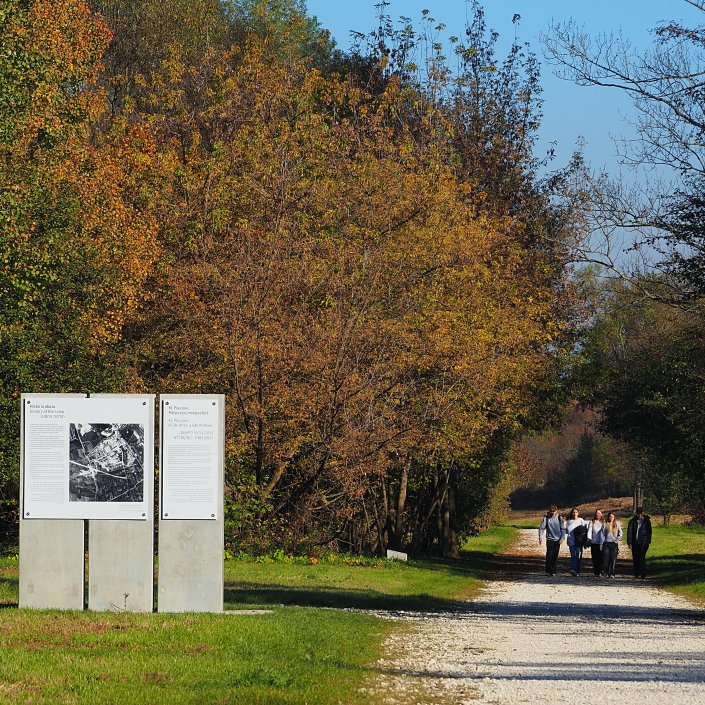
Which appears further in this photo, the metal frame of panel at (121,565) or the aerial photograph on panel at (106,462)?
the aerial photograph on panel at (106,462)

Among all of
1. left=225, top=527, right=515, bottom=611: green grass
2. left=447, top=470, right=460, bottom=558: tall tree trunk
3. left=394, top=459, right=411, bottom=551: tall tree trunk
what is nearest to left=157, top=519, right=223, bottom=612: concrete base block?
left=225, top=527, right=515, bottom=611: green grass

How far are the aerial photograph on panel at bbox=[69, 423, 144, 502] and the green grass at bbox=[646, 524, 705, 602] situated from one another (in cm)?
1443

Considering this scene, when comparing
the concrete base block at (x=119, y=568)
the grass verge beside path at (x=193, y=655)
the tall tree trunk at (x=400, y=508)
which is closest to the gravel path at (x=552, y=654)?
the grass verge beside path at (x=193, y=655)

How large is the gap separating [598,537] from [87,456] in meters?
21.4

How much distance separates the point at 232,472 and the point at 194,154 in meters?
11.8

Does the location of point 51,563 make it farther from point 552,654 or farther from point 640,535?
point 640,535

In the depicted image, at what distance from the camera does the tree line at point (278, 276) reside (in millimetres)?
28438

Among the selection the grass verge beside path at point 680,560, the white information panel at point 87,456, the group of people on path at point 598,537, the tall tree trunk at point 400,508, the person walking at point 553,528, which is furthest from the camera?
the tall tree trunk at point 400,508

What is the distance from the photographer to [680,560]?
41.7 meters

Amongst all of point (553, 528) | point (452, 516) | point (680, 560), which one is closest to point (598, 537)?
point (553, 528)

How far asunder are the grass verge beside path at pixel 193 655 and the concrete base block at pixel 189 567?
1.75 feet

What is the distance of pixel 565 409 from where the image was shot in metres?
44.6

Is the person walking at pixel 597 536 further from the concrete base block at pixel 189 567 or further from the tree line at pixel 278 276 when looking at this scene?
the concrete base block at pixel 189 567

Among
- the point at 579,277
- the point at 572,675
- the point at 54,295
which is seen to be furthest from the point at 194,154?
the point at 572,675
